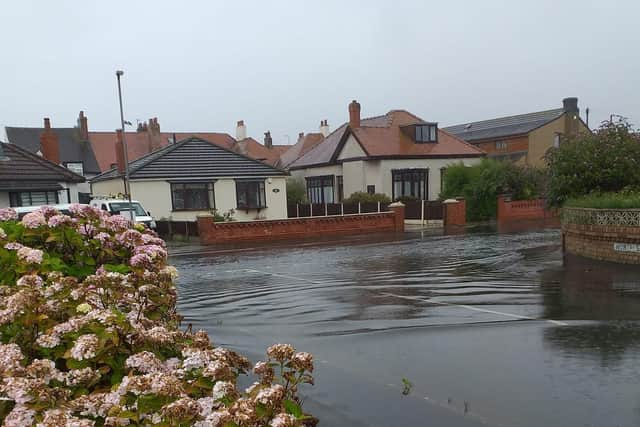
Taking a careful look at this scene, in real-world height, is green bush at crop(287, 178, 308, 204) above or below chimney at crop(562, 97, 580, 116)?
below

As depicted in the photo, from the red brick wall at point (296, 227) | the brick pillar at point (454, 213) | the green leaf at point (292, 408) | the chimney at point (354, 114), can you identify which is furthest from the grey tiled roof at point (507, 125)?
the green leaf at point (292, 408)

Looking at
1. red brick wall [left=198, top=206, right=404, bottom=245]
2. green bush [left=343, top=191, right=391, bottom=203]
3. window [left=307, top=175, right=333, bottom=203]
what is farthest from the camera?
window [left=307, top=175, right=333, bottom=203]

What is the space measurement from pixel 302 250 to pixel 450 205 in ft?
38.6

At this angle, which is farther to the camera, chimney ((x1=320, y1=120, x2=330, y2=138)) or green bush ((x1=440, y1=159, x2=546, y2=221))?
chimney ((x1=320, y1=120, x2=330, y2=138))

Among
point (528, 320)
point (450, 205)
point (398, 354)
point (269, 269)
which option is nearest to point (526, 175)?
point (450, 205)

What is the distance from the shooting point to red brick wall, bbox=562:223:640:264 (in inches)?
458

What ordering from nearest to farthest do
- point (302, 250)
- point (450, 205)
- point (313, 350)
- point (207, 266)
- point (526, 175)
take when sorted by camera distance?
point (313, 350) → point (207, 266) → point (302, 250) → point (450, 205) → point (526, 175)

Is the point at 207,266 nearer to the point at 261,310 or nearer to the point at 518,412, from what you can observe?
the point at 261,310

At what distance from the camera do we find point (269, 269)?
14.2 m

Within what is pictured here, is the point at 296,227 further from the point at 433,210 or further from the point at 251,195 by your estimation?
the point at 433,210

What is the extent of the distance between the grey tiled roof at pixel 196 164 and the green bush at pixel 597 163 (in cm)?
1817

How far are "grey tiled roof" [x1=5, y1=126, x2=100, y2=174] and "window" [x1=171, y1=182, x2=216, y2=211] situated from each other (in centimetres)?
2514

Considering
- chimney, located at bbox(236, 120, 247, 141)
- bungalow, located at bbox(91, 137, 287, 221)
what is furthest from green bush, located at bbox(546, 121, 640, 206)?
chimney, located at bbox(236, 120, 247, 141)

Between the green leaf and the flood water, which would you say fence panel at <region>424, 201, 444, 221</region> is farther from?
the green leaf
